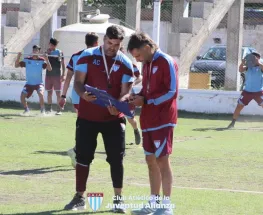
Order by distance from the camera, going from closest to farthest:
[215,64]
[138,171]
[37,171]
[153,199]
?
1. [153,199]
2. [37,171]
3. [138,171]
4. [215,64]

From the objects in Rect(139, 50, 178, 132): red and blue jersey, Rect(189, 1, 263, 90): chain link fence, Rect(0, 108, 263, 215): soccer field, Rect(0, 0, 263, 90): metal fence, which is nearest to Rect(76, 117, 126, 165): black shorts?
Rect(139, 50, 178, 132): red and blue jersey

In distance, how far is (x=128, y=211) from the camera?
9055 mm

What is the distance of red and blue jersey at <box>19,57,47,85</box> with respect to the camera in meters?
21.0

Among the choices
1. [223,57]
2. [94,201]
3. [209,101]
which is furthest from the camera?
[223,57]

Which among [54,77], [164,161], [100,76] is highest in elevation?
[100,76]

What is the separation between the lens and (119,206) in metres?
8.98

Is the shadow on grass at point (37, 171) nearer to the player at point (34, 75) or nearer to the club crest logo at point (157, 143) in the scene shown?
the club crest logo at point (157, 143)

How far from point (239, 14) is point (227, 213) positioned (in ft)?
55.1

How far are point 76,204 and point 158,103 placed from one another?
144cm

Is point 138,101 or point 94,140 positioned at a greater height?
point 138,101

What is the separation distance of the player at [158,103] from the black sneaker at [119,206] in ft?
0.73

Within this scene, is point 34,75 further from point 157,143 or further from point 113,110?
point 157,143

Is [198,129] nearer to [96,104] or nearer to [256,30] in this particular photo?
[96,104]

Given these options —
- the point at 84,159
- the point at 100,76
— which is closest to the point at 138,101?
the point at 100,76
